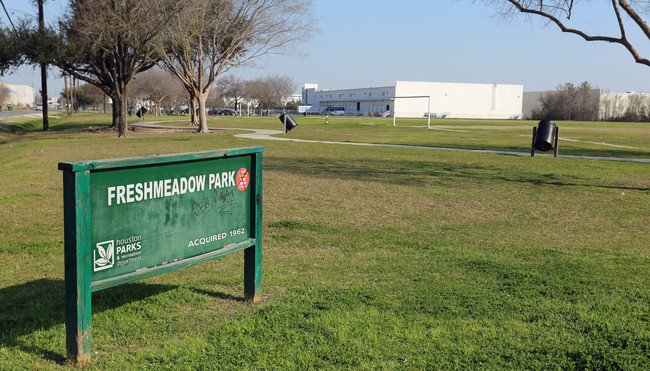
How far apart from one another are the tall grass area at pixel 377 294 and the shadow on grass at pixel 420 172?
9.41 feet

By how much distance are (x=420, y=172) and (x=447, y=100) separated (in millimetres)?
103201

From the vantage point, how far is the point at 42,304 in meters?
4.53

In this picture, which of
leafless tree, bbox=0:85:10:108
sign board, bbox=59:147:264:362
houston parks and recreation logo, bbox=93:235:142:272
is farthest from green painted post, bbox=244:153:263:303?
leafless tree, bbox=0:85:10:108

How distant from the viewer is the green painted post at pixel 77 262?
123 inches

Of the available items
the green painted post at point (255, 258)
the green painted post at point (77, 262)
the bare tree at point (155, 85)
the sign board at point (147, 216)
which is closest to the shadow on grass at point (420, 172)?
the green painted post at point (255, 258)

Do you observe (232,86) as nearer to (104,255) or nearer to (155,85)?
(155,85)

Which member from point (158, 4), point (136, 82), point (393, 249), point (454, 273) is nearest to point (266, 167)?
point (393, 249)

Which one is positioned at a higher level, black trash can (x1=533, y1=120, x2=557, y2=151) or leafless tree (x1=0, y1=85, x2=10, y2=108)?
leafless tree (x1=0, y1=85, x2=10, y2=108)

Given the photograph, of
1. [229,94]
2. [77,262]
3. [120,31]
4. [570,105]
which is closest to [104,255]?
[77,262]

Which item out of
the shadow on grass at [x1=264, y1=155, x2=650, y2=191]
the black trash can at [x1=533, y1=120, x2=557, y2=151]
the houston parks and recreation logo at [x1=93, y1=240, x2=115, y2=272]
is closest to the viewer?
the houston parks and recreation logo at [x1=93, y1=240, x2=115, y2=272]

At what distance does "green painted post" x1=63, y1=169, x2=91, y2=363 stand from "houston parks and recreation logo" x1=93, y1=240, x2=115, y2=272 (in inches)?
2.7

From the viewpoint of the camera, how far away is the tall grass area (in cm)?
366

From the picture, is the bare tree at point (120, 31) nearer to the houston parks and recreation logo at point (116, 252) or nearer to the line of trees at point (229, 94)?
the houston parks and recreation logo at point (116, 252)

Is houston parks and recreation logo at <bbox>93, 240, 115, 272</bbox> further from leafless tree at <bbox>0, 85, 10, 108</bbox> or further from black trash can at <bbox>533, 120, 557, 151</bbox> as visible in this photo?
leafless tree at <bbox>0, 85, 10, 108</bbox>
